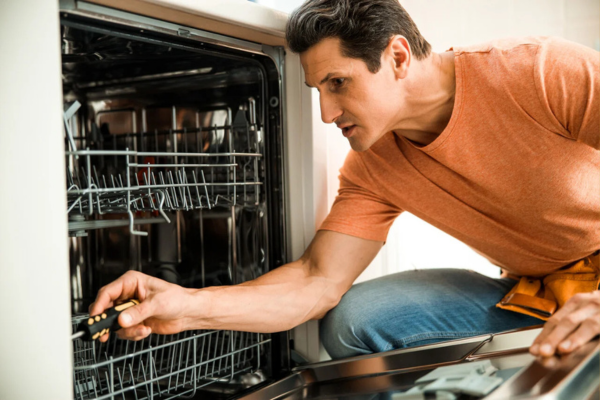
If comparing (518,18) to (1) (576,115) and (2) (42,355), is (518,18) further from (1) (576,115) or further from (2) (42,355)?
(2) (42,355)

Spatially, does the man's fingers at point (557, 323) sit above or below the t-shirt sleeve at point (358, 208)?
below

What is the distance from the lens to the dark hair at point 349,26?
110 cm

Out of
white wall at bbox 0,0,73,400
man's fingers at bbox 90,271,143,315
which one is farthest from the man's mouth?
white wall at bbox 0,0,73,400

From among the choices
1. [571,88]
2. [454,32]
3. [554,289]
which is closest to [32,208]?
[571,88]

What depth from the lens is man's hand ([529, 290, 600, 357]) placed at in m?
0.77

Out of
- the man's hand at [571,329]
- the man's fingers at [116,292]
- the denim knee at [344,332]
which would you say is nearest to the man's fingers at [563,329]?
the man's hand at [571,329]

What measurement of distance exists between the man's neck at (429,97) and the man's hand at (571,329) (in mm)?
554

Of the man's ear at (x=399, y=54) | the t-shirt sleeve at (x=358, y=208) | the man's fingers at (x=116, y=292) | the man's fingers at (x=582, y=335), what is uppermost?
the man's ear at (x=399, y=54)

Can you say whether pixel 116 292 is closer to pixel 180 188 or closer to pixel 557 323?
pixel 180 188

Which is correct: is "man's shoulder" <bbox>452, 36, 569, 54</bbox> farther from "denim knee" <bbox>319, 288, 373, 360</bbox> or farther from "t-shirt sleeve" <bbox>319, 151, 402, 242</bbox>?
"denim knee" <bbox>319, 288, 373, 360</bbox>

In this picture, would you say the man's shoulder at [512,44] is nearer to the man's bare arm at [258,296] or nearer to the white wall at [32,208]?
the man's bare arm at [258,296]

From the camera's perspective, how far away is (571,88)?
1.10 meters

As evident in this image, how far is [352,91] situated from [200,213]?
0.51 m

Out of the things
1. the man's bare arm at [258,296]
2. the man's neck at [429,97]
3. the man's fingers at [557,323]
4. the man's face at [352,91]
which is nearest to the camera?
the man's fingers at [557,323]
